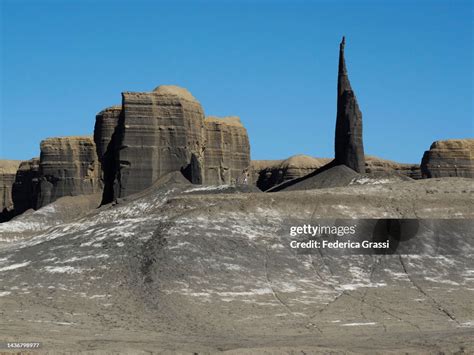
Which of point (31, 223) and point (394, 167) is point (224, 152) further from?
point (394, 167)

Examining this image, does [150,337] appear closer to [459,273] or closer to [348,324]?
[348,324]

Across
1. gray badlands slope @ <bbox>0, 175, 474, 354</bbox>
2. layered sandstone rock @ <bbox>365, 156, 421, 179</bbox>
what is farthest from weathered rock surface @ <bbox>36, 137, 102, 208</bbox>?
gray badlands slope @ <bbox>0, 175, 474, 354</bbox>

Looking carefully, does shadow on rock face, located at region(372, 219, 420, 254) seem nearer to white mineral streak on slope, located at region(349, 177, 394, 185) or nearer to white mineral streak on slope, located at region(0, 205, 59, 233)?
white mineral streak on slope, located at region(349, 177, 394, 185)

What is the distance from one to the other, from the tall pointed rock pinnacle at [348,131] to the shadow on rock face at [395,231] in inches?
1041

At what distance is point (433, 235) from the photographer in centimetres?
5403

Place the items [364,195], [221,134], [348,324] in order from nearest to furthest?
[348,324] < [364,195] < [221,134]

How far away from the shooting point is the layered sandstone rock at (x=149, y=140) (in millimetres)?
86938

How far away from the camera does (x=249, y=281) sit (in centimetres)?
4681

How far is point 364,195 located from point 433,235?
603 cm

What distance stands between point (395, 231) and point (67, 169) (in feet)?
232

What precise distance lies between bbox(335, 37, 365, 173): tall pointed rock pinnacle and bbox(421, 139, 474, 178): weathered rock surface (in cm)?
4456

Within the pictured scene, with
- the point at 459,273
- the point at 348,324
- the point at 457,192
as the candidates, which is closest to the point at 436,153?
the point at 457,192

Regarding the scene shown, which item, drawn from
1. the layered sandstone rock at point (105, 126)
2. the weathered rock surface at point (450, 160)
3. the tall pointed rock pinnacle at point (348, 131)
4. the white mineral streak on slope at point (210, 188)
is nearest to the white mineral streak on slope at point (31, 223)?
the layered sandstone rock at point (105, 126)

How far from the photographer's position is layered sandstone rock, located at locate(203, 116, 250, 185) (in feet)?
368
